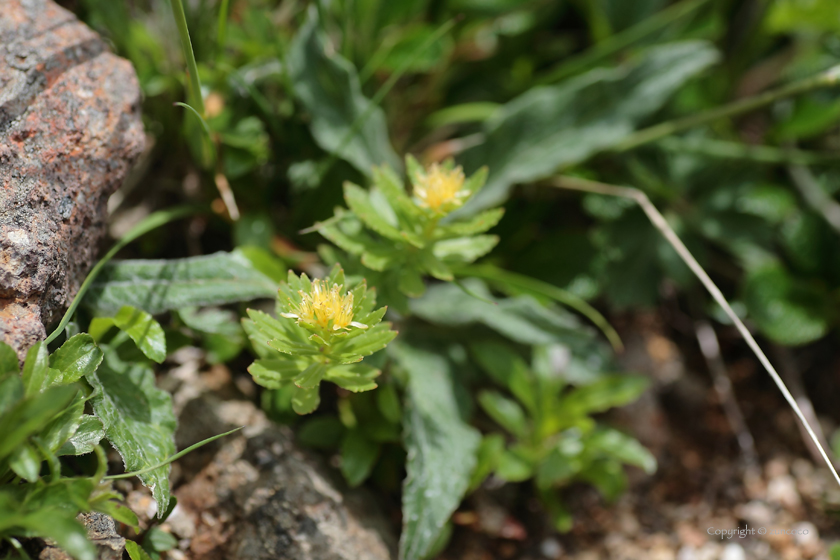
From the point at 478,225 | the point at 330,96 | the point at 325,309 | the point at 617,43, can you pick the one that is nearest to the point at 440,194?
the point at 478,225

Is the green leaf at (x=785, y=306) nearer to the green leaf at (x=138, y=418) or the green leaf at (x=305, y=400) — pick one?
the green leaf at (x=305, y=400)

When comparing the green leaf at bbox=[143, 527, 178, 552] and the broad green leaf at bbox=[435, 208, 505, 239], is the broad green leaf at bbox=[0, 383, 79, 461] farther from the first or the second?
the broad green leaf at bbox=[435, 208, 505, 239]

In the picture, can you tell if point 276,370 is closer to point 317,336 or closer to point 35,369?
point 317,336

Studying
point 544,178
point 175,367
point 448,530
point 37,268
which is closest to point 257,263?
point 175,367

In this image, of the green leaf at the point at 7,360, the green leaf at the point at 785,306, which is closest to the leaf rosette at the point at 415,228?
the green leaf at the point at 7,360

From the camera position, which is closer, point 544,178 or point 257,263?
point 257,263

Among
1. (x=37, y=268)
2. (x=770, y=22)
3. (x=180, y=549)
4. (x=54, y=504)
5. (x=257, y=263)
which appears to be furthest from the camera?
(x=770, y=22)

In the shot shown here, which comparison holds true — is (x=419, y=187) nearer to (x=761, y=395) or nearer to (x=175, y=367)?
(x=175, y=367)

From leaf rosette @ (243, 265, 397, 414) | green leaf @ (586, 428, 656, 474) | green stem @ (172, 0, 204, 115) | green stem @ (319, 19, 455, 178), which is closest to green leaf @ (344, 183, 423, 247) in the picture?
leaf rosette @ (243, 265, 397, 414)
